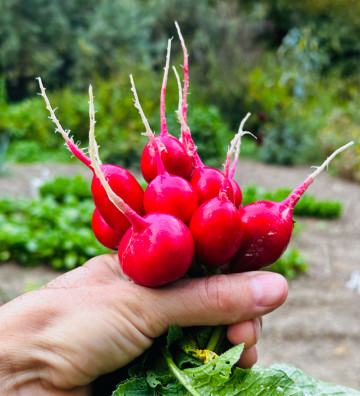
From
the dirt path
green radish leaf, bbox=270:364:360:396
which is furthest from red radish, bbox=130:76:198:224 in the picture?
the dirt path

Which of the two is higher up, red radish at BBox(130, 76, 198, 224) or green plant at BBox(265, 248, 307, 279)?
red radish at BBox(130, 76, 198, 224)

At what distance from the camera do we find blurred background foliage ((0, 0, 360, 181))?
33.5 feet

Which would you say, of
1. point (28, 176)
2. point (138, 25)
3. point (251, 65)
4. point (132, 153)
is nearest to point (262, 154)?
point (132, 153)

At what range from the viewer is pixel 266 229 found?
116 centimetres

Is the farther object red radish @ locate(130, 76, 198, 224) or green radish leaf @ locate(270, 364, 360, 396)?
green radish leaf @ locate(270, 364, 360, 396)

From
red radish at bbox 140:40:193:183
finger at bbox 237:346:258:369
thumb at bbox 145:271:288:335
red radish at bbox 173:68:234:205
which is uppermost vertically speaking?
red radish at bbox 140:40:193:183

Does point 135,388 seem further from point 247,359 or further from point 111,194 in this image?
point 111,194

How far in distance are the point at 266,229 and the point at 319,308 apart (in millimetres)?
3463

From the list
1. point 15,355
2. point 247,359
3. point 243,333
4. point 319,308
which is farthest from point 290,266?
point 15,355

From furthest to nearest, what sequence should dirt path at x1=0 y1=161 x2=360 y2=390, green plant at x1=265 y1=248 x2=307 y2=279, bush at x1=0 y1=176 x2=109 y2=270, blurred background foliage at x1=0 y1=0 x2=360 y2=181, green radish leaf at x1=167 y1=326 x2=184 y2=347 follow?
blurred background foliage at x1=0 y1=0 x2=360 y2=181 < green plant at x1=265 y1=248 x2=307 y2=279 < bush at x1=0 y1=176 x2=109 y2=270 < dirt path at x1=0 y1=161 x2=360 y2=390 < green radish leaf at x1=167 y1=326 x2=184 y2=347

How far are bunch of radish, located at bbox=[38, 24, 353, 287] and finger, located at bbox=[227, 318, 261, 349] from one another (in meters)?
0.15

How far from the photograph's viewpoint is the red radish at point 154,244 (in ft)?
3.41

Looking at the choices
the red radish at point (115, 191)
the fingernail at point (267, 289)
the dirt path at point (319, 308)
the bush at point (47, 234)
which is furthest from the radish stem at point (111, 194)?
the bush at point (47, 234)

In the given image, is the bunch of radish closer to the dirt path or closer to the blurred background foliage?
the dirt path
